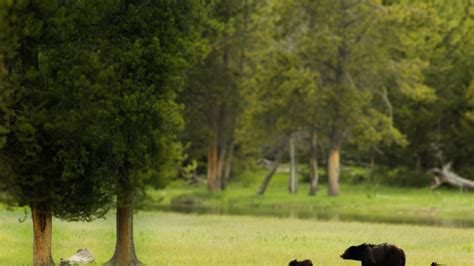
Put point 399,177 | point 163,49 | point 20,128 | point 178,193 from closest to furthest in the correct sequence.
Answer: point 20,128
point 163,49
point 178,193
point 399,177

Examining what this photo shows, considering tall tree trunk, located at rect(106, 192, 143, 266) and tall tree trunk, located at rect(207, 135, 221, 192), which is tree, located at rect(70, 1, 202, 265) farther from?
tall tree trunk, located at rect(207, 135, 221, 192)

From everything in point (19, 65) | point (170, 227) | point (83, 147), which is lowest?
point (170, 227)

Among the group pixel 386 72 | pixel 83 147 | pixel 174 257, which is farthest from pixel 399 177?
pixel 83 147

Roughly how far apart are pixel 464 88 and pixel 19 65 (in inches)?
2117

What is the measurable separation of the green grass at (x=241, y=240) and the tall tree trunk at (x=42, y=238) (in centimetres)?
277

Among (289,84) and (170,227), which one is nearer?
(170,227)

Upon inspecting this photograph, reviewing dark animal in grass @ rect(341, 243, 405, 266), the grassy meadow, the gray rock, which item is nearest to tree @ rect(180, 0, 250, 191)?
the grassy meadow

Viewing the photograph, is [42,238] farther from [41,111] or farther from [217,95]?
[217,95]

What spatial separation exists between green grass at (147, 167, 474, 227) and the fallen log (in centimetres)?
61

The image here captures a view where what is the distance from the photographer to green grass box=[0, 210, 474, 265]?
26.7 metres

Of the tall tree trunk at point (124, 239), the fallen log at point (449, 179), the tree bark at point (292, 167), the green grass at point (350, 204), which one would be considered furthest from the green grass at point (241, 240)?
the fallen log at point (449, 179)

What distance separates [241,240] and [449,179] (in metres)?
40.0

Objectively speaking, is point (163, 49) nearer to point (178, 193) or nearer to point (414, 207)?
point (414, 207)

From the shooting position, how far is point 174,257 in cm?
2655
